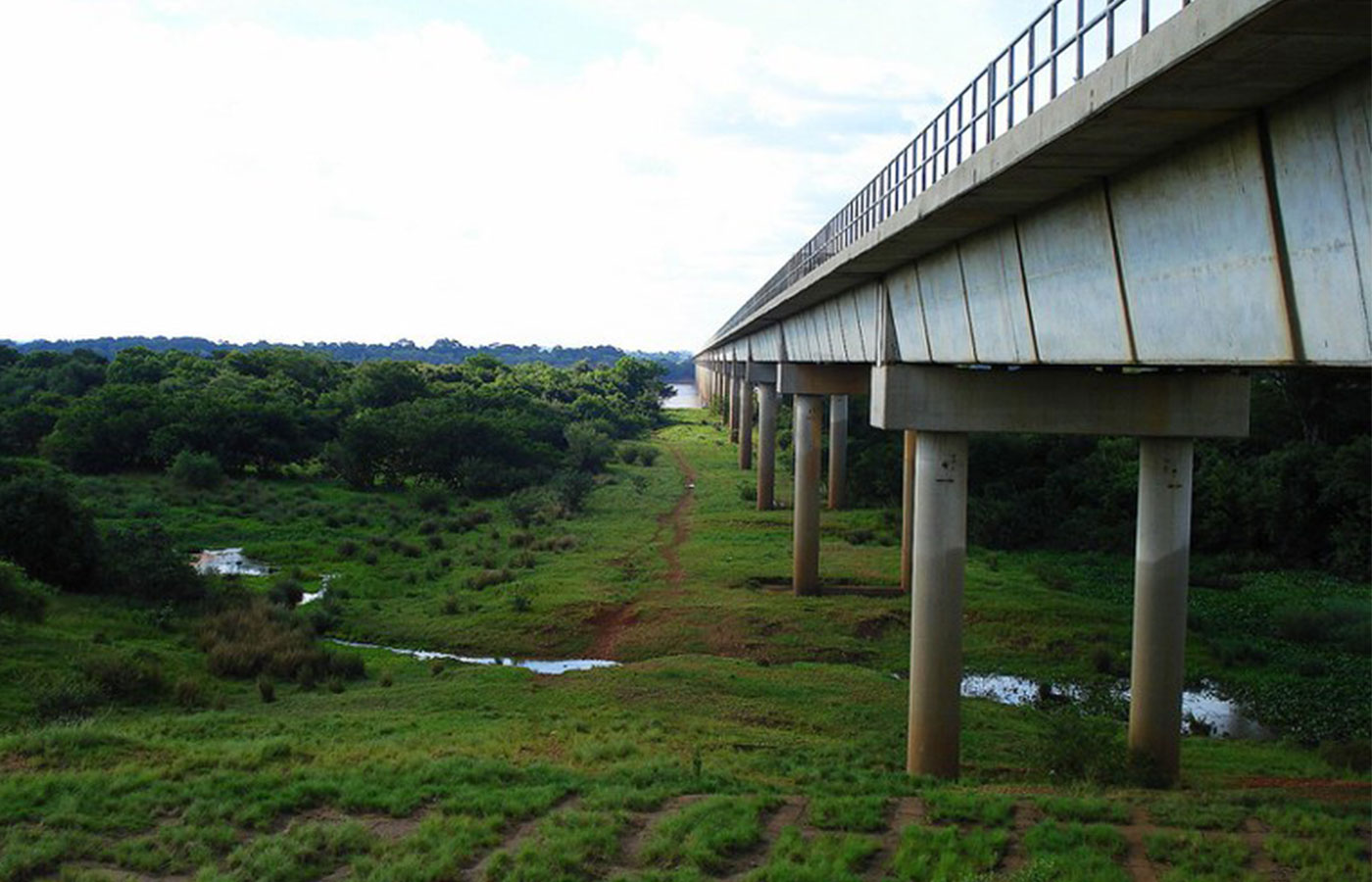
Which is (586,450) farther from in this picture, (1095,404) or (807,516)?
(1095,404)

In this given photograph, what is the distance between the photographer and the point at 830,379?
35062mm

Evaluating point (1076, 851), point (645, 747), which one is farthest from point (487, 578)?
point (1076, 851)

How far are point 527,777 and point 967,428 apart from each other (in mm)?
8297

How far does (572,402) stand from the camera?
95.4 m

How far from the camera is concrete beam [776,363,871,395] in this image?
34688mm

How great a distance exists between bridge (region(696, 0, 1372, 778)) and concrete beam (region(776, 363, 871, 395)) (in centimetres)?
920

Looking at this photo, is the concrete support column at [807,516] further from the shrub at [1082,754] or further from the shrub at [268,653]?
the shrub at [1082,754]

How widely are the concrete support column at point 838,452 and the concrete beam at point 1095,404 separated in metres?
28.3

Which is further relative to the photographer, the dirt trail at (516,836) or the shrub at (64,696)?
the shrub at (64,696)

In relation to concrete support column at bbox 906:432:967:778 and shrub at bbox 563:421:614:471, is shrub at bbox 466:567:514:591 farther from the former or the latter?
shrub at bbox 563:421:614:471

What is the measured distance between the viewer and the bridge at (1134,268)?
716cm

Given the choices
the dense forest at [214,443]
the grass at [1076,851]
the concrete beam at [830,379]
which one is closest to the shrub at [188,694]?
the dense forest at [214,443]

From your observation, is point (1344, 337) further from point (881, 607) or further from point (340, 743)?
point (881, 607)

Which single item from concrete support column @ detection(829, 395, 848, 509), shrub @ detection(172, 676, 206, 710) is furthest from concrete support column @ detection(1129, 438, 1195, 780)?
concrete support column @ detection(829, 395, 848, 509)
